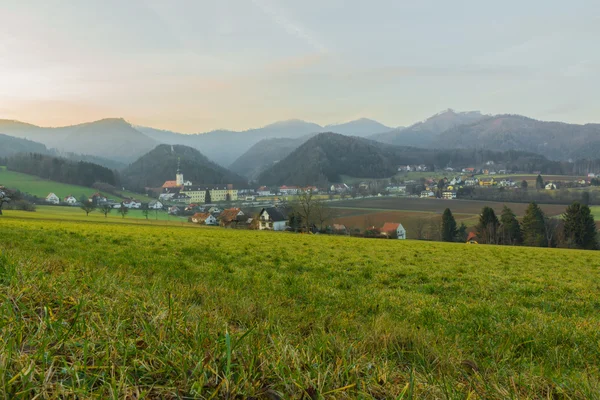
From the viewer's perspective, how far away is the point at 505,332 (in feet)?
15.2

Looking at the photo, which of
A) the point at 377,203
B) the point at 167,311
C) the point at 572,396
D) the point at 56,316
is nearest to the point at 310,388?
the point at 167,311

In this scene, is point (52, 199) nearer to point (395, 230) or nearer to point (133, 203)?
point (133, 203)

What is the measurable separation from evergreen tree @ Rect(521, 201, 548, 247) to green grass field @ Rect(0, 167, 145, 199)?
440 ft

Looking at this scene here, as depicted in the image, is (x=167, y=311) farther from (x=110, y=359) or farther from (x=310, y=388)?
(x=310, y=388)

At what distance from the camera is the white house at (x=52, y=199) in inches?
4247

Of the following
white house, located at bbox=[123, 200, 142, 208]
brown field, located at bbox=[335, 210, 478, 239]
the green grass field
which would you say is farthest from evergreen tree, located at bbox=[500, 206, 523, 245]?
the green grass field

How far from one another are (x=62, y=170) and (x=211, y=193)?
6423 cm

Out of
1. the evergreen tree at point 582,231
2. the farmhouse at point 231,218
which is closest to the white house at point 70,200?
the farmhouse at point 231,218

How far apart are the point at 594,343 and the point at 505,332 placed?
1136 millimetres

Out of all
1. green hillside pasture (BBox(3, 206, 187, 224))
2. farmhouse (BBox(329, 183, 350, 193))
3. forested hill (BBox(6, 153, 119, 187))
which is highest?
forested hill (BBox(6, 153, 119, 187))

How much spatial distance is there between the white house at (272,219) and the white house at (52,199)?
71.8 metres

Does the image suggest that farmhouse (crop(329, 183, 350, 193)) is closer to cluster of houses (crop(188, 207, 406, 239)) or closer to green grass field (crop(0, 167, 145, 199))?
cluster of houses (crop(188, 207, 406, 239))

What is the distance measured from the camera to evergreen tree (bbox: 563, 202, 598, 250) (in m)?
56.4

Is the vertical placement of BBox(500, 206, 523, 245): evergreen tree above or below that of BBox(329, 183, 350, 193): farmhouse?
below
